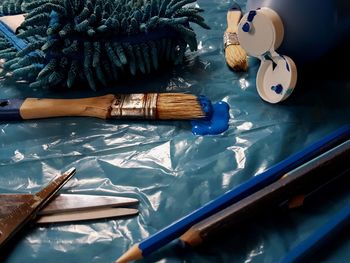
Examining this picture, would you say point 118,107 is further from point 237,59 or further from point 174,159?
point 237,59

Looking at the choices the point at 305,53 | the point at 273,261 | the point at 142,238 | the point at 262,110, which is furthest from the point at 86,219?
the point at 305,53

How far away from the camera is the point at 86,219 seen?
0.48 metres

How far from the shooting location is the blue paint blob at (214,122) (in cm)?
61

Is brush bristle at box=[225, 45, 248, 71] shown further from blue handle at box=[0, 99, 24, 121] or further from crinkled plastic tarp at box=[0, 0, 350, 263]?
blue handle at box=[0, 99, 24, 121]

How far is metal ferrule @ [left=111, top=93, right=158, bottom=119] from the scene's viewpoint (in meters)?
0.63

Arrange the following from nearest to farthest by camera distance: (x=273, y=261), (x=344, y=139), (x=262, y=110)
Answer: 1. (x=273, y=261)
2. (x=344, y=139)
3. (x=262, y=110)

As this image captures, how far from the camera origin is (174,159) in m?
0.57

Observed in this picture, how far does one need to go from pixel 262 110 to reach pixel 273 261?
28 cm

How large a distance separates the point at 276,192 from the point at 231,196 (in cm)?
5

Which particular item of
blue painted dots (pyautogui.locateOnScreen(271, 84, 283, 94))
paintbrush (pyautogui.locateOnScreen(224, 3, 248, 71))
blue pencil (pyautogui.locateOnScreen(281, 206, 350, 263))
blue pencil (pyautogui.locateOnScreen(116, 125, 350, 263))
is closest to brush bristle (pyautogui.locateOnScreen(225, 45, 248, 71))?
paintbrush (pyautogui.locateOnScreen(224, 3, 248, 71))

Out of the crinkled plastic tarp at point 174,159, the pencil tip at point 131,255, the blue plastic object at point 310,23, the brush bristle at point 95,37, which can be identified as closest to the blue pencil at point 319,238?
the crinkled plastic tarp at point 174,159

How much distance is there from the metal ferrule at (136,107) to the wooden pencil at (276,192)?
24cm

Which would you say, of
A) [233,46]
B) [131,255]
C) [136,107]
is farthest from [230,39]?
[131,255]

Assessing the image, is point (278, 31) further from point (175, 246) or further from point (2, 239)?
point (2, 239)
